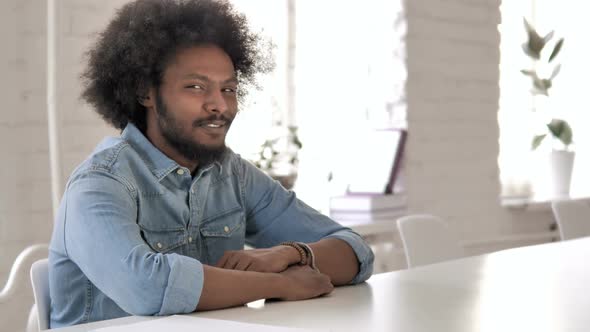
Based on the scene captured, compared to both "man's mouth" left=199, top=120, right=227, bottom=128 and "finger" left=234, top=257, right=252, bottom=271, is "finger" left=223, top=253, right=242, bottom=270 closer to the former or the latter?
"finger" left=234, top=257, right=252, bottom=271

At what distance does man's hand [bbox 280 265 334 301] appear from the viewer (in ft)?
5.06

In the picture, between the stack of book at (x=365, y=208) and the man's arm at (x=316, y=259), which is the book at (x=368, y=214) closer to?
the stack of book at (x=365, y=208)

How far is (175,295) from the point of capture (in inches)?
54.5

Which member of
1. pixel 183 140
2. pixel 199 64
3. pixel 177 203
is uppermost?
pixel 199 64

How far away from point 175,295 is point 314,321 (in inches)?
9.3

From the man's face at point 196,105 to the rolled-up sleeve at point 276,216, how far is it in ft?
0.62

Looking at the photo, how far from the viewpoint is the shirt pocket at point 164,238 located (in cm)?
168

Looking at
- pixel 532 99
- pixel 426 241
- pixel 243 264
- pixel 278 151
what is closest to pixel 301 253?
pixel 243 264

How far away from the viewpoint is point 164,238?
5.62 feet

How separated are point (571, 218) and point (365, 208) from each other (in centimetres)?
82

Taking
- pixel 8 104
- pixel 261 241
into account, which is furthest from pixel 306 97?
pixel 261 241

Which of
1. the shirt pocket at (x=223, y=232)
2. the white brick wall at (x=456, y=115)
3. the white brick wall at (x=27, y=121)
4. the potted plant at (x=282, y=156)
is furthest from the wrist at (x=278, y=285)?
the white brick wall at (x=456, y=115)

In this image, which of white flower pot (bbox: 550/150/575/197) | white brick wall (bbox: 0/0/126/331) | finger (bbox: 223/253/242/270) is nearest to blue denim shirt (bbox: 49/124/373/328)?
finger (bbox: 223/253/242/270)

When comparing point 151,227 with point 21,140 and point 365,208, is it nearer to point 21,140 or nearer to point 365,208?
point 21,140
